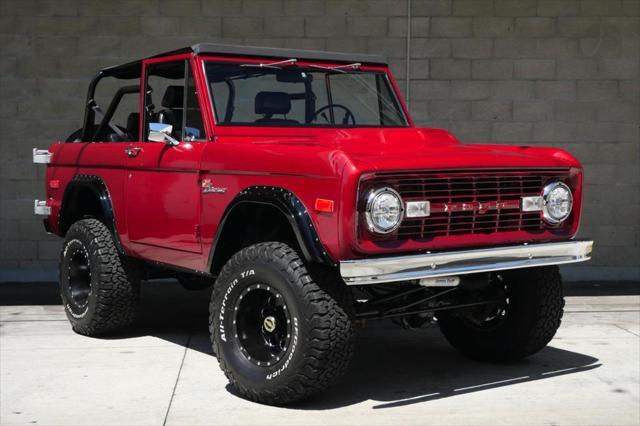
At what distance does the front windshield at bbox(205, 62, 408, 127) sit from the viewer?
6.46 metres

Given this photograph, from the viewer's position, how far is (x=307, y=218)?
5238 millimetres

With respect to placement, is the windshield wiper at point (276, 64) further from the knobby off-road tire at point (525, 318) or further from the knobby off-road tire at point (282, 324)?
the knobby off-road tire at point (525, 318)

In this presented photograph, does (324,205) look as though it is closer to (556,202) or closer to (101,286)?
(556,202)

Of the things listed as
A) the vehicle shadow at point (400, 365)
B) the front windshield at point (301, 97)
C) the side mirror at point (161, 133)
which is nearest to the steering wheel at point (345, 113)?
the front windshield at point (301, 97)

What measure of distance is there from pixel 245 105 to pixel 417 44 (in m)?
4.63

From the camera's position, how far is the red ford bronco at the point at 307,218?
521 centimetres

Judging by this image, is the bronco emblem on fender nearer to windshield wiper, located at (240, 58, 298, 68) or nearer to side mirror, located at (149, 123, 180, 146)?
side mirror, located at (149, 123, 180, 146)

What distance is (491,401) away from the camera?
5621 millimetres

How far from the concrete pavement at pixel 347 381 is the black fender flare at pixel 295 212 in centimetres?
86

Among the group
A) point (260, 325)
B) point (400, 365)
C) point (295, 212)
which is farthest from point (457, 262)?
point (400, 365)

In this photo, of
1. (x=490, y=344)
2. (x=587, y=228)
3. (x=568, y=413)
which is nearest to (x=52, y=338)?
(x=490, y=344)

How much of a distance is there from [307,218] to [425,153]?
2.63 feet

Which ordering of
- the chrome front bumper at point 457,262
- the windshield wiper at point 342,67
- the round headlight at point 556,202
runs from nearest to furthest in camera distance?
the chrome front bumper at point 457,262 → the round headlight at point 556,202 → the windshield wiper at point 342,67

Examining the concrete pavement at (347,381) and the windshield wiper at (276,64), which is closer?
the concrete pavement at (347,381)
